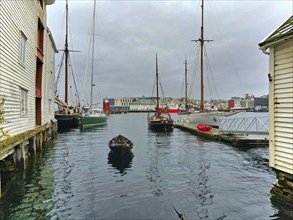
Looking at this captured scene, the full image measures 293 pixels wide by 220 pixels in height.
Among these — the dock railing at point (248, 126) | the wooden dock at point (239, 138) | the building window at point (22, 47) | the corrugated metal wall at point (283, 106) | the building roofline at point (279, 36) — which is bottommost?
the wooden dock at point (239, 138)

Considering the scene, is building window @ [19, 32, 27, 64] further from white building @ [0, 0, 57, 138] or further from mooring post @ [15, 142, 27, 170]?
mooring post @ [15, 142, 27, 170]

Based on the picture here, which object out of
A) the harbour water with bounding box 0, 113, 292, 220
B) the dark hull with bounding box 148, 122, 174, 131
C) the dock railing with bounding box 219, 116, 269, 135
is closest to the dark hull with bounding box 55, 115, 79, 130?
the dark hull with bounding box 148, 122, 174, 131

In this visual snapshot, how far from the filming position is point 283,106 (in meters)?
8.48

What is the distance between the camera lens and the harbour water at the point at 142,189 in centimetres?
846

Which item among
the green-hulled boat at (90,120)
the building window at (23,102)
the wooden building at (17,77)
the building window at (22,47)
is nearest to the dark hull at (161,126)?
the green-hulled boat at (90,120)

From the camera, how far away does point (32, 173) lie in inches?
532

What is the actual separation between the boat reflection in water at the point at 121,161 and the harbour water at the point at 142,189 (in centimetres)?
6

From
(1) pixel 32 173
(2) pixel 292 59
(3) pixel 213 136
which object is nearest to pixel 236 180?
(2) pixel 292 59

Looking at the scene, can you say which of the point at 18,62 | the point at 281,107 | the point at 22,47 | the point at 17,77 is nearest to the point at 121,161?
the point at 17,77

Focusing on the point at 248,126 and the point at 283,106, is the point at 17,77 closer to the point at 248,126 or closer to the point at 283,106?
the point at 283,106

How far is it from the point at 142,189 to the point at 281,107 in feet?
22.0

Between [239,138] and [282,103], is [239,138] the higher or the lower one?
the lower one

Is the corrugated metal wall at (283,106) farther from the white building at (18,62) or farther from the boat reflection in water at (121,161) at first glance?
the white building at (18,62)

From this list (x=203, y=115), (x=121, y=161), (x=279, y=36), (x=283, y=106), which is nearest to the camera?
(x=279, y=36)
